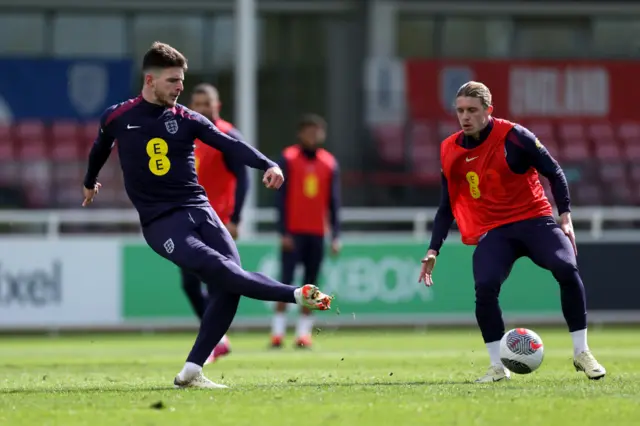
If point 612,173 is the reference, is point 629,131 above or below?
above

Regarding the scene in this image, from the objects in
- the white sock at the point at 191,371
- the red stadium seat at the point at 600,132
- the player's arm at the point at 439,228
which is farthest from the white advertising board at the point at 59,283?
the red stadium seat at the point at 600,132

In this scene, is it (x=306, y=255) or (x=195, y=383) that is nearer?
(x=195, y=383)

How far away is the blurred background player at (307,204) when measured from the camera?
16250mm

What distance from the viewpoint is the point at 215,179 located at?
1218cm

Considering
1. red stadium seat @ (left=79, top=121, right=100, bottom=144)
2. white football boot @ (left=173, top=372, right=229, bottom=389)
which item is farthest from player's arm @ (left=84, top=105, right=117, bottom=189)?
red stadium seat @ (left=79, top=121, right=100, bottom=144)

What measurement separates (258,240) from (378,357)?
5.95m

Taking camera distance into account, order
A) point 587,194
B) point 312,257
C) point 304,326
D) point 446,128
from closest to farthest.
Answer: point 304,326
point 312,257
point 587,194
point 446,128

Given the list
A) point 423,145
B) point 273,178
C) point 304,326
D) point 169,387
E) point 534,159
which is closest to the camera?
point 273,178

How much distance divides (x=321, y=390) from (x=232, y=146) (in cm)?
163

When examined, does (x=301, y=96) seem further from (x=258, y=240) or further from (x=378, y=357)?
(x=378, y=357)

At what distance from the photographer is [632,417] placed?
710 cm

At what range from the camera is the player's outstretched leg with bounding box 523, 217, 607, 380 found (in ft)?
30.3

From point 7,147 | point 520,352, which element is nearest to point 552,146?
point 7,147

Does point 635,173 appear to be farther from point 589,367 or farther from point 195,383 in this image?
point 195,383
